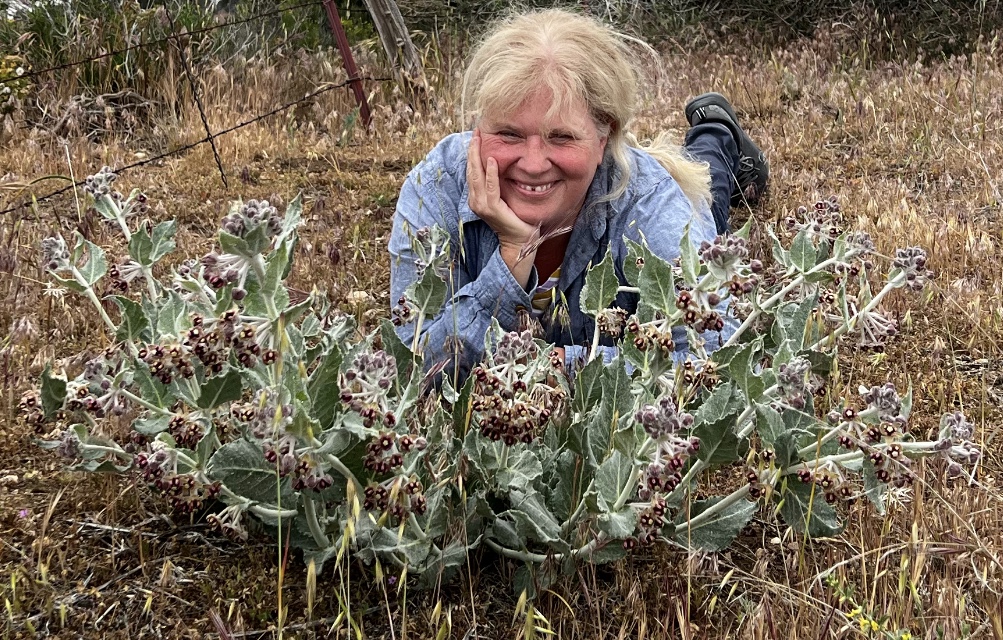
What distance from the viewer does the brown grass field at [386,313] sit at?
205cm

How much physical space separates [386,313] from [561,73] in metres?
1.21

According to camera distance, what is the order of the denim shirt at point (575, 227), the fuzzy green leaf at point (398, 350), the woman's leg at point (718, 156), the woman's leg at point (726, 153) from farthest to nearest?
the woman's leg at point (726, 153), the woman's leg at point (718, 156), the denim shirt at point (575, 227), the fuzzy green leaf at point (398, 350)

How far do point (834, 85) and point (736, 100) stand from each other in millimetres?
696

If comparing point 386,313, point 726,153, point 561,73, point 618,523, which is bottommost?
point 386,313

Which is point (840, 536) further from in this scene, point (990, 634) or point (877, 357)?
point (877, 357)

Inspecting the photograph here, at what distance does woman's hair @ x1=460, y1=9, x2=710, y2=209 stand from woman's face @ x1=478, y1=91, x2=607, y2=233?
0.12 ft

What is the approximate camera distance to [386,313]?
3.87 meters

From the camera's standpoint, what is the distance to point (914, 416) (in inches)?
120

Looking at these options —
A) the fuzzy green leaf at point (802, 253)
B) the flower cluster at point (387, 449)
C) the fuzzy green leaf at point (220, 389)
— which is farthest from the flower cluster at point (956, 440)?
the fuzzy green leaf at point (220, 389)

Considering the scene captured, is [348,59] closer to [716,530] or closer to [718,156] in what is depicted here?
[718,156]

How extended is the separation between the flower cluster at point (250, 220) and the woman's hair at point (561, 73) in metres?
1.62

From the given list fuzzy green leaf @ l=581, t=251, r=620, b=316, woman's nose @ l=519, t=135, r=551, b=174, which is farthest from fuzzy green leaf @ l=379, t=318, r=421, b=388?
woman's nose @ l=519, t=135, r=551, b=174

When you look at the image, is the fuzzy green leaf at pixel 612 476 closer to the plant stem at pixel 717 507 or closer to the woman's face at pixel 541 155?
the plant stem at pixel 717 507

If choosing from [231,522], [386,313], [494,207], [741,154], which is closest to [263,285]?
[231,522]
